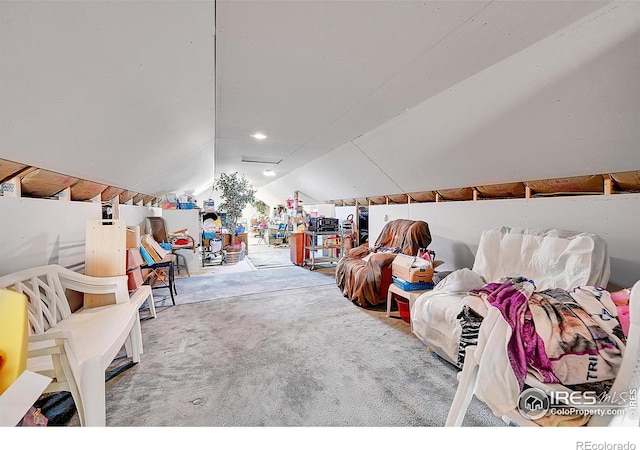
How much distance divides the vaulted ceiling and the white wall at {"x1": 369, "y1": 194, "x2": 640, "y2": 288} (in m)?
0.31

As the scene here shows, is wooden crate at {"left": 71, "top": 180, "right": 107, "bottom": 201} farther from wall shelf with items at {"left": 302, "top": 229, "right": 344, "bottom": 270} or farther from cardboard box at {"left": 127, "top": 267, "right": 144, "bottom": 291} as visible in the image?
wall shelf with items at {"left": 302, "top": 229, "right": 344, "bottom": 270}

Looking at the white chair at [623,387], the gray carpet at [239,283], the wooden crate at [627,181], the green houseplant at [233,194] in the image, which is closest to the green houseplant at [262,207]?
the green houseplant at [233,194]

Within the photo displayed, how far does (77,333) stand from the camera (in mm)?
1620

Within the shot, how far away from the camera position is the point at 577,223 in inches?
91.0

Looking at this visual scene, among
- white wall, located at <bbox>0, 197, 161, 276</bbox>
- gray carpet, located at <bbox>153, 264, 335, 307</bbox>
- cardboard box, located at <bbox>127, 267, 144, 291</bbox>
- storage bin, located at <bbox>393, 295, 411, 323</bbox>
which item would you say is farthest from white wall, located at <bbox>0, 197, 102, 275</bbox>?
storage bin, located at <bbox>393, 295, 411, 323</bbox>

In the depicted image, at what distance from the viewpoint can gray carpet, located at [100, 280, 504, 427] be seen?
1511 millimetres

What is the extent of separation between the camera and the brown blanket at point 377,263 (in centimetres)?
317

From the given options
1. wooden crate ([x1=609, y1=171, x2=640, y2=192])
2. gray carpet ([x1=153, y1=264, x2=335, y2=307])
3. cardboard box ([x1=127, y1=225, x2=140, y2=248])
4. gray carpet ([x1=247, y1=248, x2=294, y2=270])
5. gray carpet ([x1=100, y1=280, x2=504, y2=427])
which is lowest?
gray carpet ([x1=100, y1=280, x2=504, y2=427])

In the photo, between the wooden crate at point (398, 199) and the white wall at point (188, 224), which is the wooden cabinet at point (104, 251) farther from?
the wooden crate at point (398, 199)

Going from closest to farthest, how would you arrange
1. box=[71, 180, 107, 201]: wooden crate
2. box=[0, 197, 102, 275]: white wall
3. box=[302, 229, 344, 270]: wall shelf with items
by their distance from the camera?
1. box=[0, 197, 102, 275]: white wall
2. box=[71, 180, 107, 201]: wooden crate
3. box=[302, 229, 344, 270]: wall shelf with items

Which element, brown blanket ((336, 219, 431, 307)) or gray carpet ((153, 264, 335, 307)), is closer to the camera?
brown blanket ((336, 219, 431, 307))

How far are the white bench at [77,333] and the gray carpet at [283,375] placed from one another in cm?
30

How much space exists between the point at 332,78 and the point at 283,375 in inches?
86.3
